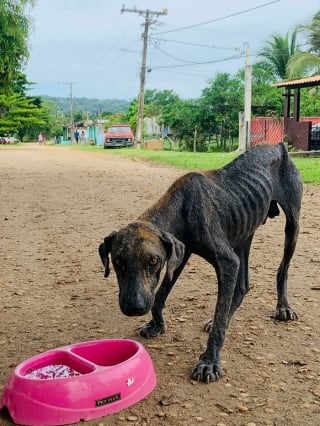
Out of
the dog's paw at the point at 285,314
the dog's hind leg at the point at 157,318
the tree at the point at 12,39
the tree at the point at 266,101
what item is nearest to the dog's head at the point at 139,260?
the dog's hind leg at the point at 157,318

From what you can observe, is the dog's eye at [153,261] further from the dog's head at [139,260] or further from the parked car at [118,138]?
the parked car at [118,138]

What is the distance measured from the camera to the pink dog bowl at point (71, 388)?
10.1 feet

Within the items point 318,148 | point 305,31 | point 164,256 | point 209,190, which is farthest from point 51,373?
point 305,31

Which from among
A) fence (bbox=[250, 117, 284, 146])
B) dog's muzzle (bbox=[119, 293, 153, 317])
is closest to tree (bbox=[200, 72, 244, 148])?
fence (bbox=[250, 117, 284, 146])

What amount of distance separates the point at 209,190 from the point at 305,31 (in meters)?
32.4

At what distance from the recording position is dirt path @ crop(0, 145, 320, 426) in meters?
3.35

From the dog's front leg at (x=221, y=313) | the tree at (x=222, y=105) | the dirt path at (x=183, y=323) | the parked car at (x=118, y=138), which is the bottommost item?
the dirt path at (x=183, y=323)

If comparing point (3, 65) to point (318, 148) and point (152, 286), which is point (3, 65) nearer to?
point (318, 148)

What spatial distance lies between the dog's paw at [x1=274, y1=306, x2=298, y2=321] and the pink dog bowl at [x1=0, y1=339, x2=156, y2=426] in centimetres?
166

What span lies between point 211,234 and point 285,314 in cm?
139

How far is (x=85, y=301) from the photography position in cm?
538

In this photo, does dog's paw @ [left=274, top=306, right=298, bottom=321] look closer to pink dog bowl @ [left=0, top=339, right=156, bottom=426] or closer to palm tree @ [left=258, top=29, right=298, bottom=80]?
pink dog bowl @ [left=0, top=339, right=156, bottom=426]

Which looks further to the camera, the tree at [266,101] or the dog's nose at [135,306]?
the tree at [266,101]

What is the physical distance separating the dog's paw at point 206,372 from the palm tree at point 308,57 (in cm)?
3038
